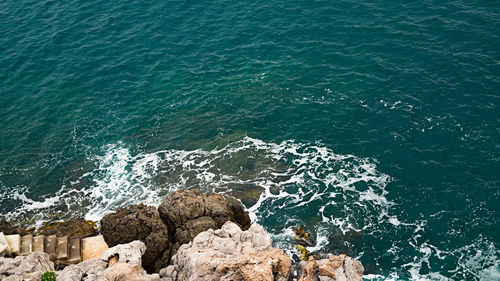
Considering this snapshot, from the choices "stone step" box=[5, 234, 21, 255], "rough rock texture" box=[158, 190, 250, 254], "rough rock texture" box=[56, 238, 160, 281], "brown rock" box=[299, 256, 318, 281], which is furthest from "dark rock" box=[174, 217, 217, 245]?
"stone step" box=[5, 234, 21, 255]

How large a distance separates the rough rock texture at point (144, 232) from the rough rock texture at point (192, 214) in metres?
1.15

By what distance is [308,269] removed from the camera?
106 feet

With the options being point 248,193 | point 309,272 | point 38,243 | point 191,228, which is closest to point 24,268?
point 38,243

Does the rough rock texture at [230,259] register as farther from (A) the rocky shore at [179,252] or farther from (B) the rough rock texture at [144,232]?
(B) the rough rock texture at [144,232]

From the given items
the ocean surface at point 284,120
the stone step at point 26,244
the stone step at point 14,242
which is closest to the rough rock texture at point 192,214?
the ocean surface at point 284,120

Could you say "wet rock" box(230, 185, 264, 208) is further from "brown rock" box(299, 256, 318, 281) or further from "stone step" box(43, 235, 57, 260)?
"stone step" box(43, 235, 57, 260)

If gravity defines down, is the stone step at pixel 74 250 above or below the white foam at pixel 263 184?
above

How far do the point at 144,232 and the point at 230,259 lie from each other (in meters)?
14.8

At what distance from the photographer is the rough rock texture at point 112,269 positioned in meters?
34.2

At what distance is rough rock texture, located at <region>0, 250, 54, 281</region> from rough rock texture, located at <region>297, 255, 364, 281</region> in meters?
22.1

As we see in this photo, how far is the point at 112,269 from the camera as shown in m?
34.5

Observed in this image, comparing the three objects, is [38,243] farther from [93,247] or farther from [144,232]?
[144,232]

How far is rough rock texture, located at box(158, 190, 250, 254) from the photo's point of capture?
42.6 metres

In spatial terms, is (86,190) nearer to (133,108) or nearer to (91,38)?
(133,108)
